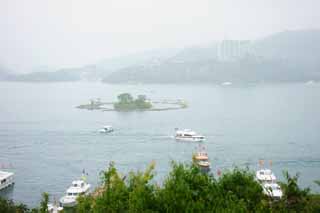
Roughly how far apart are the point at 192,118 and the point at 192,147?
19.3 ft

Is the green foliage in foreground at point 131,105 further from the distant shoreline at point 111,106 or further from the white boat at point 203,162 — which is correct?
the white boat at point 203,162

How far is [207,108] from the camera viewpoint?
2119cm

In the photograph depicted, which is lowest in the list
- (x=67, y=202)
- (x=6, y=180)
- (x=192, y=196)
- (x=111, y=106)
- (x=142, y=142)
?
(x=67, y=202)

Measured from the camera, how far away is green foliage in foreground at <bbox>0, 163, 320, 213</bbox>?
2.85 metres

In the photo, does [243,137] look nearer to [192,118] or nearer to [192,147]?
[192,147]

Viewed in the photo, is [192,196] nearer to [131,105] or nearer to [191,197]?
[191,197]

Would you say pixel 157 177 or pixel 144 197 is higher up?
pixel 144 197

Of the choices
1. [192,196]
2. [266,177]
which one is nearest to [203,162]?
[266,177]

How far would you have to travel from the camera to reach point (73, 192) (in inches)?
296

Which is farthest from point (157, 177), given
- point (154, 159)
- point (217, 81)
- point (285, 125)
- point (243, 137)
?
point (217, 81)

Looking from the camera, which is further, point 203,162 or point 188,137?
point 188,137

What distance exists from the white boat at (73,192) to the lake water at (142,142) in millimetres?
314

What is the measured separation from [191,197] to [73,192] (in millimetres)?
4929

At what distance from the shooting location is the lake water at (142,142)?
9442 mm
